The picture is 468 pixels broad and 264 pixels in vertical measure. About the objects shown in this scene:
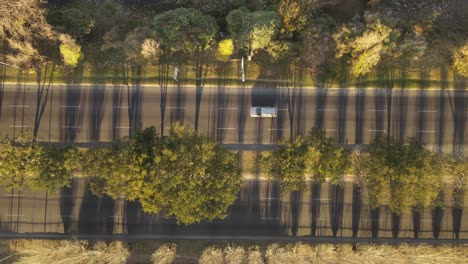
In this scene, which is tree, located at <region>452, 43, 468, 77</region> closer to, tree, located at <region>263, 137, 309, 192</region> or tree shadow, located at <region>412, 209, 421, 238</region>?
tree shadow, located at <region>412, 209, 421, 238</region>

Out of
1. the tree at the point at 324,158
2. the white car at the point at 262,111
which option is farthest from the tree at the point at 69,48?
the tree at the point at 324,158

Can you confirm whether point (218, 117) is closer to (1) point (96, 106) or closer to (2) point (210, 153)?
(2) point (210, 153)

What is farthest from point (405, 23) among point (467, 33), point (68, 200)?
point (68, 200)

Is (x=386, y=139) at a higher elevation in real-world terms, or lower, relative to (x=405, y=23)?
lower

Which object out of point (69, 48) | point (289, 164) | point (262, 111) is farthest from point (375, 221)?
point (69, 48)

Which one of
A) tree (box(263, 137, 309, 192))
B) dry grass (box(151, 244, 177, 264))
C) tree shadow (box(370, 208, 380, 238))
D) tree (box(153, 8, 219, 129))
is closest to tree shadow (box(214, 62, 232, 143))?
tree (box(153, 8, 219, 129))

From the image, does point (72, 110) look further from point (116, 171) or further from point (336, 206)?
point (336, 206)
